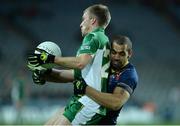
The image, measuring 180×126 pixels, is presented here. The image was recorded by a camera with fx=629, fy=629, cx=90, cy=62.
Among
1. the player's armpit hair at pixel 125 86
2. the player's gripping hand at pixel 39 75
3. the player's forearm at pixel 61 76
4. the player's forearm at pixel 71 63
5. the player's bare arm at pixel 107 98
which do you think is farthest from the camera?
the player's forearm at pixel 61 76

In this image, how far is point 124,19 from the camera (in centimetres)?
2422

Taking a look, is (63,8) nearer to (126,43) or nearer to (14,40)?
(14,40)

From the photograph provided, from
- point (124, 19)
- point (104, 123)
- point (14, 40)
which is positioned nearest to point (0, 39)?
point (14, 40)

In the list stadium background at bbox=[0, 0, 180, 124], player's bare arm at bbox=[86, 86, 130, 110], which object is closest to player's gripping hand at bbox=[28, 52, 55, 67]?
player's bare arm at bbox=[86, 86, 130, 110]

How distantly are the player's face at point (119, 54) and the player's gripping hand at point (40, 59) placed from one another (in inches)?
24.2

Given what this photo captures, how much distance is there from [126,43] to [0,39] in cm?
1701

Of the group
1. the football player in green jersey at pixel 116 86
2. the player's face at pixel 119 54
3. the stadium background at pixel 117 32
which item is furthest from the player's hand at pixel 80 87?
the stadium background at pixel 117 32

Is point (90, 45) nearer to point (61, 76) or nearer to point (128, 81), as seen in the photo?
point (128, 81)

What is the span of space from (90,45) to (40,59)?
514mm

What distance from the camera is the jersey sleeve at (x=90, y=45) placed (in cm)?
612

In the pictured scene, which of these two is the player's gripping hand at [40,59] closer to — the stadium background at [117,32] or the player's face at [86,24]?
the player's face at [86,24]

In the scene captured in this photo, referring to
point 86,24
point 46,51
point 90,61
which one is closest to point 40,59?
point 46,51

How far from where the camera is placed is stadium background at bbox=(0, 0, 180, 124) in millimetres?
20875

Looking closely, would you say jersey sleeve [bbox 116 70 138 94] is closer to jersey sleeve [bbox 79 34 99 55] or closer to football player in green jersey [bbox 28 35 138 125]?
football player in green jersey [bbox 28 35 138 125]
